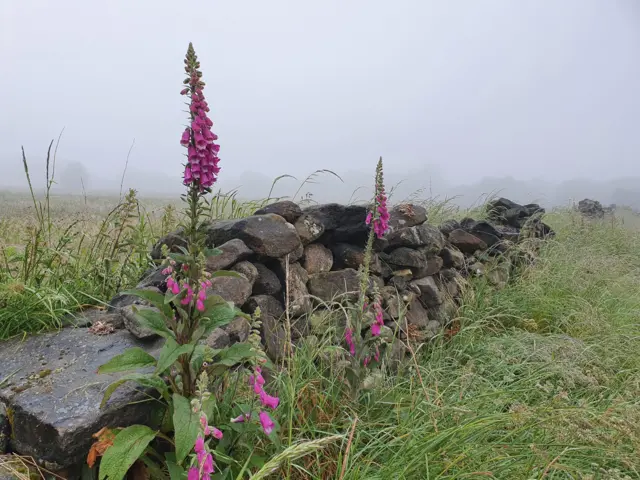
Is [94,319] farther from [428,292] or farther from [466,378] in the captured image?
[428,292]

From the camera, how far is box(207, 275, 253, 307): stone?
2852 millimetres

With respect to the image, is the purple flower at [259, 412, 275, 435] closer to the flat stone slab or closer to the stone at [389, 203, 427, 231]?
the flat stone slab

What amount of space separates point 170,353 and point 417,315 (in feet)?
11.3

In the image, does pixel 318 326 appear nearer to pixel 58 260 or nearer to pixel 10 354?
pixel 10 354

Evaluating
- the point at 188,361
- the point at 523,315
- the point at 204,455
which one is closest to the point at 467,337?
the point at 523,315

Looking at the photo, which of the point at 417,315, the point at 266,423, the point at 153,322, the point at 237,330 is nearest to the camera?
the point at 266,423

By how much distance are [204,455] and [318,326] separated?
193 cm

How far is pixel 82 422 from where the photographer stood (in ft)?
6.13

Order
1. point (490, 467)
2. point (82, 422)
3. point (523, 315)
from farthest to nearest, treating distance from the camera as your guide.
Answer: point (523, 315)
point (490, 467)
point (82, 422)

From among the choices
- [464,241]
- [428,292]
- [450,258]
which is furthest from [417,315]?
[464,241]

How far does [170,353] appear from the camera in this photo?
1755mm

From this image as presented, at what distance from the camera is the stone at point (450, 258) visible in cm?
561

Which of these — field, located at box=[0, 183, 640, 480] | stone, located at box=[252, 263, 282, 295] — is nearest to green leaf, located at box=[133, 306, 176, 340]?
field, located at box=[0, 183, 640, 480]

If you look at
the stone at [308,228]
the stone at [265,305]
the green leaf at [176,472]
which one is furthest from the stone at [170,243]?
the green leaf at [176,472]
